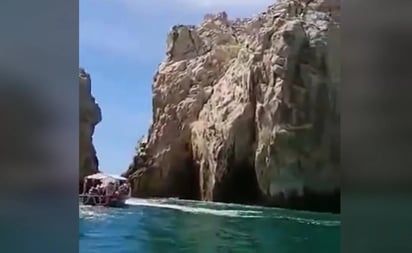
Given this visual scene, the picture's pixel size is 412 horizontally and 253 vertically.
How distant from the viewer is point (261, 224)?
311 centimetres

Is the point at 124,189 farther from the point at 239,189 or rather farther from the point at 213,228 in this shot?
the point at 239,189

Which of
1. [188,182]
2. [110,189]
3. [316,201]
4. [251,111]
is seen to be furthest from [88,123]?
[316,201]

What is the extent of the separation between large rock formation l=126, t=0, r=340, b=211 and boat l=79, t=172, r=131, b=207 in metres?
0.11

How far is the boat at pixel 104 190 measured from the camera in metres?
2.74

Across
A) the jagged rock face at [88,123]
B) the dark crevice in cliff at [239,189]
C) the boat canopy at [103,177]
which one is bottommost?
the dark crevice in cliff at [239,189]

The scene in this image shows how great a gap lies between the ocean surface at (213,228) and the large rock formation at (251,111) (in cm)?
7

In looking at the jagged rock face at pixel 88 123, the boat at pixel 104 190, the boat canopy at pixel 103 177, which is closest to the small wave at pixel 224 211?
the boat at pixel 104 190

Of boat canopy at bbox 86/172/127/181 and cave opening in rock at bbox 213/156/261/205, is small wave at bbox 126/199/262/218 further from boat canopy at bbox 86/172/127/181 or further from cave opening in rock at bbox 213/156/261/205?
boat canopy at bbox 86/172/127/181

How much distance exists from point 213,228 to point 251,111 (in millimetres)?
737

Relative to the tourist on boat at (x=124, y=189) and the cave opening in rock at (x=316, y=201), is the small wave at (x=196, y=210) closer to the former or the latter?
the tourist on boat at (x=124, y=189)

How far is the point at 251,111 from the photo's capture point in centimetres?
342
